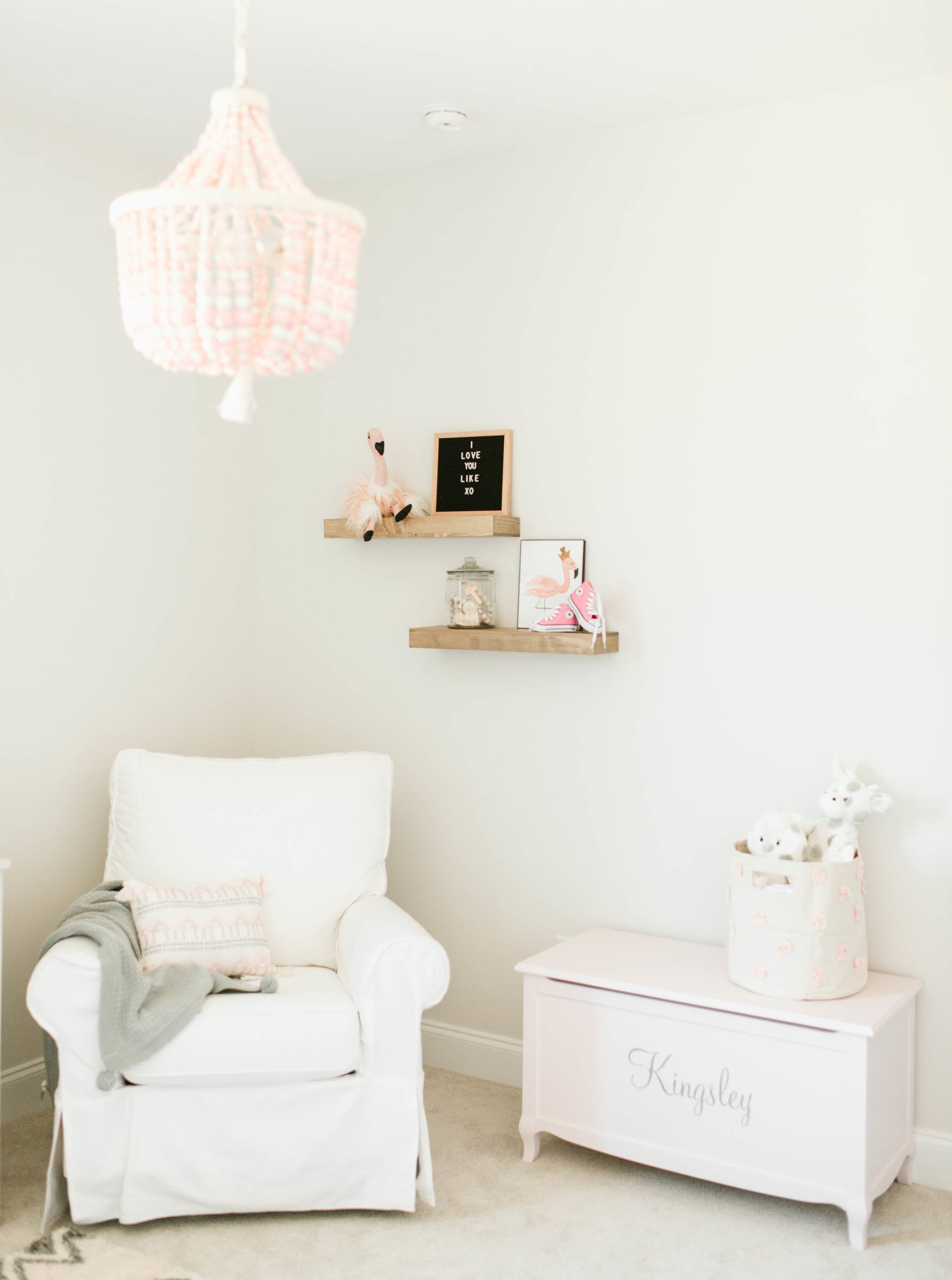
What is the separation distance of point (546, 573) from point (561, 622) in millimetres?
198

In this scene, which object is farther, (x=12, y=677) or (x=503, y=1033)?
(x=503, y=1033)

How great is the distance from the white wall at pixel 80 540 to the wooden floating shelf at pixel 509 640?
77 centimetres

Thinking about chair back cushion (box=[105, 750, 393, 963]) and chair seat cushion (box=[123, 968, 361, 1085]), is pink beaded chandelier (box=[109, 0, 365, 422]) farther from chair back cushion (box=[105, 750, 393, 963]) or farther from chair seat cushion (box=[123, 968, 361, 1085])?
chair back cushion (box=[105, 750, 393, 963])

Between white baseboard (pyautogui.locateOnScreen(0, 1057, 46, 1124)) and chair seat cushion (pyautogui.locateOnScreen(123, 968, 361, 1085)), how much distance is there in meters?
0.79

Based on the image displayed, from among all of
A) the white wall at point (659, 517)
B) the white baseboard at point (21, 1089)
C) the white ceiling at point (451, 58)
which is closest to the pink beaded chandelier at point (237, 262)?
the white ceiling at point (451, 58)

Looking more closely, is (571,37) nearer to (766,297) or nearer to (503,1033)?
(766,297)

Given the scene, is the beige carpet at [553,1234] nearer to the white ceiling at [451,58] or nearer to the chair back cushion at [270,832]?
the chair back cushion at [270,832]

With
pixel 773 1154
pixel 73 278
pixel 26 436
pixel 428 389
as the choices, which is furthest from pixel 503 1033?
pixel 73 278

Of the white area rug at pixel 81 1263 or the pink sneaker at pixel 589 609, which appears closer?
the white area rug at pixel 81 1263

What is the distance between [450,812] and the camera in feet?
10.4

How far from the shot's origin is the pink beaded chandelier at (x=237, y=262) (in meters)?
1.39

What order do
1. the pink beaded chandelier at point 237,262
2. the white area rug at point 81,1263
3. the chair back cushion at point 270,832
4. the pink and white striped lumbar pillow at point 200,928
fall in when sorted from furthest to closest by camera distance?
the chair back cushion at point 270,832 < the pink and white striped lumbar pillow at point 200,928 < the white area rug at point 81,1263 < the pink beaded chandelier at point 237,262

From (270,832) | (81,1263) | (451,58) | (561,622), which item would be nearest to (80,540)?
(270,832)

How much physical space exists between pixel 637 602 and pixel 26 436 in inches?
63.7
